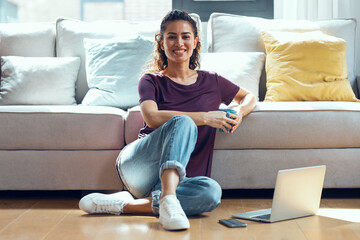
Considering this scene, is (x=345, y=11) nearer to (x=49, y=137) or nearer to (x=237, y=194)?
(x=237, y=194)

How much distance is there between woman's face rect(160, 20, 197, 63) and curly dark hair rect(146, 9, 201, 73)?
2cm

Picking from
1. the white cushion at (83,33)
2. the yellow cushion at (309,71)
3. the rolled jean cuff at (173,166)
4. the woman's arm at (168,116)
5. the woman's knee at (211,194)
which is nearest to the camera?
the rolled jean cuff at (173,166)

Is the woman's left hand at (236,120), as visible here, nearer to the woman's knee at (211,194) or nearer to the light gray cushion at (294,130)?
the light gray cushion at (294,130)

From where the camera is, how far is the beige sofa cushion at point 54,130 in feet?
7.84

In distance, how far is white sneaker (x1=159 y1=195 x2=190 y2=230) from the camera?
1.82 metres

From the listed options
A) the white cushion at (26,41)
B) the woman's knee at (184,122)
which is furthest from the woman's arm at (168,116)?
the white cushion at (26,41)

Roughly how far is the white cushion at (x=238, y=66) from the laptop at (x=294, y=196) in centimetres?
98

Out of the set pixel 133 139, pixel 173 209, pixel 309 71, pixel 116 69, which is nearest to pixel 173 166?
pixel 173 209

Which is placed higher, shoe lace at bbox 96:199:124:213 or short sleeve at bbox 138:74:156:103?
short sleeve at bbox 138:74:156:103

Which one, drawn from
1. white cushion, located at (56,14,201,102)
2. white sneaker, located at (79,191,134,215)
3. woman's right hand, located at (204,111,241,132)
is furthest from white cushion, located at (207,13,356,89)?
white sneaker, located at (79,191,134,215)

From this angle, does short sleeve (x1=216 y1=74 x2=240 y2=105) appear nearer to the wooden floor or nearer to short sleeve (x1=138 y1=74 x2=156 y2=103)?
short sleeve (x1=138 y1=74 x2=156 y2=103)

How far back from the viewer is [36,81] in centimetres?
292

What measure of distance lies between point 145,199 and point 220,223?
34 cm

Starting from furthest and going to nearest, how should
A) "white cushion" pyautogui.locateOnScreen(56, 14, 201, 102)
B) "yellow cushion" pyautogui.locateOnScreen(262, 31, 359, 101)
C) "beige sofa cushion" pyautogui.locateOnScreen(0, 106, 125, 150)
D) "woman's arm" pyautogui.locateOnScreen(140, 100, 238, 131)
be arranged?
1. "white cushion" pyautogui.locateOnScreen(56, 14, 201, 102)
2. "yellow cushion" pyautogui.locateOnScreen(262, 31, 359, 101)
3. "beige sofa cushion" pyautogui.locateOnScreen(0, 106, 125, 150)
4. "woman's arm" pyautogui.locateOnScreen(140, 100, 238, 131)
